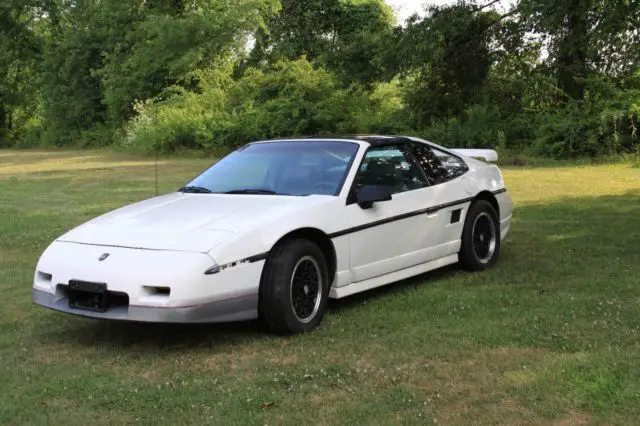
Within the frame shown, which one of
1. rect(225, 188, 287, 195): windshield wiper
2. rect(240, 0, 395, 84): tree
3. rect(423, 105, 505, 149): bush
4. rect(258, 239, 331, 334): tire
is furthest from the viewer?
rect(240, 0, 395, 84): tree

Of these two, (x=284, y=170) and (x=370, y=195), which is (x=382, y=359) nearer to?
(x=370, y=195)

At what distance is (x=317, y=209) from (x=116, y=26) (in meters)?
43.8

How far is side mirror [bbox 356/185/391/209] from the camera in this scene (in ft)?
18.5

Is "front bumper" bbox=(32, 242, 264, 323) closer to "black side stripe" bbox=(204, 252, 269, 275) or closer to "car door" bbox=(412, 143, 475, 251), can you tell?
"black side stripe" bbox=(204, 252, 269, 275)

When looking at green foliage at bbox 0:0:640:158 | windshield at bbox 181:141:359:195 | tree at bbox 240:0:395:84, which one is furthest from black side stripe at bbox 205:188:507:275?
tree at bbox 240:0:395:84

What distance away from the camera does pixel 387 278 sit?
593 cm

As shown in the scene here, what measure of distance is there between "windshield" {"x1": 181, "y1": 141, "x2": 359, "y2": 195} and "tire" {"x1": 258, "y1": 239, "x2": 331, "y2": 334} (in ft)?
2.23

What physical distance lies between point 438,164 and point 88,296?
3.49 metres

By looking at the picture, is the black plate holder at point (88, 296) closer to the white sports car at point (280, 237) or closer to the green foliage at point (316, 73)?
the white sports car at point (280, 237)

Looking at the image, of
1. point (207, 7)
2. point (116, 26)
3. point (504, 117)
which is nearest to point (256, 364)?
point (504, 117)

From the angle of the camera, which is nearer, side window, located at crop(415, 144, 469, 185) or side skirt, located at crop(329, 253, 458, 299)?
side skirt, located at crop(329, 253, 458, 299)

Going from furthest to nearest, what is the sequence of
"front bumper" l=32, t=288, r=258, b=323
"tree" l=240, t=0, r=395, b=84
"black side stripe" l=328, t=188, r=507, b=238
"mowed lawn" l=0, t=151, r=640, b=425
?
"tree" l=240, t=0, r=395, b=84
"black side stripe" l=328, t=188, r=507, b=238
"front bumper" l=32, t=288, r=258, b=323
"mowed lawn" l=0, t=151, r=640, b=425

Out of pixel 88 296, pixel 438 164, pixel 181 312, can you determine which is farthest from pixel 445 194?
pixel 88 296

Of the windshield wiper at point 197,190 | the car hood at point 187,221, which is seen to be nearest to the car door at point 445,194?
the car hood at point 187,221
